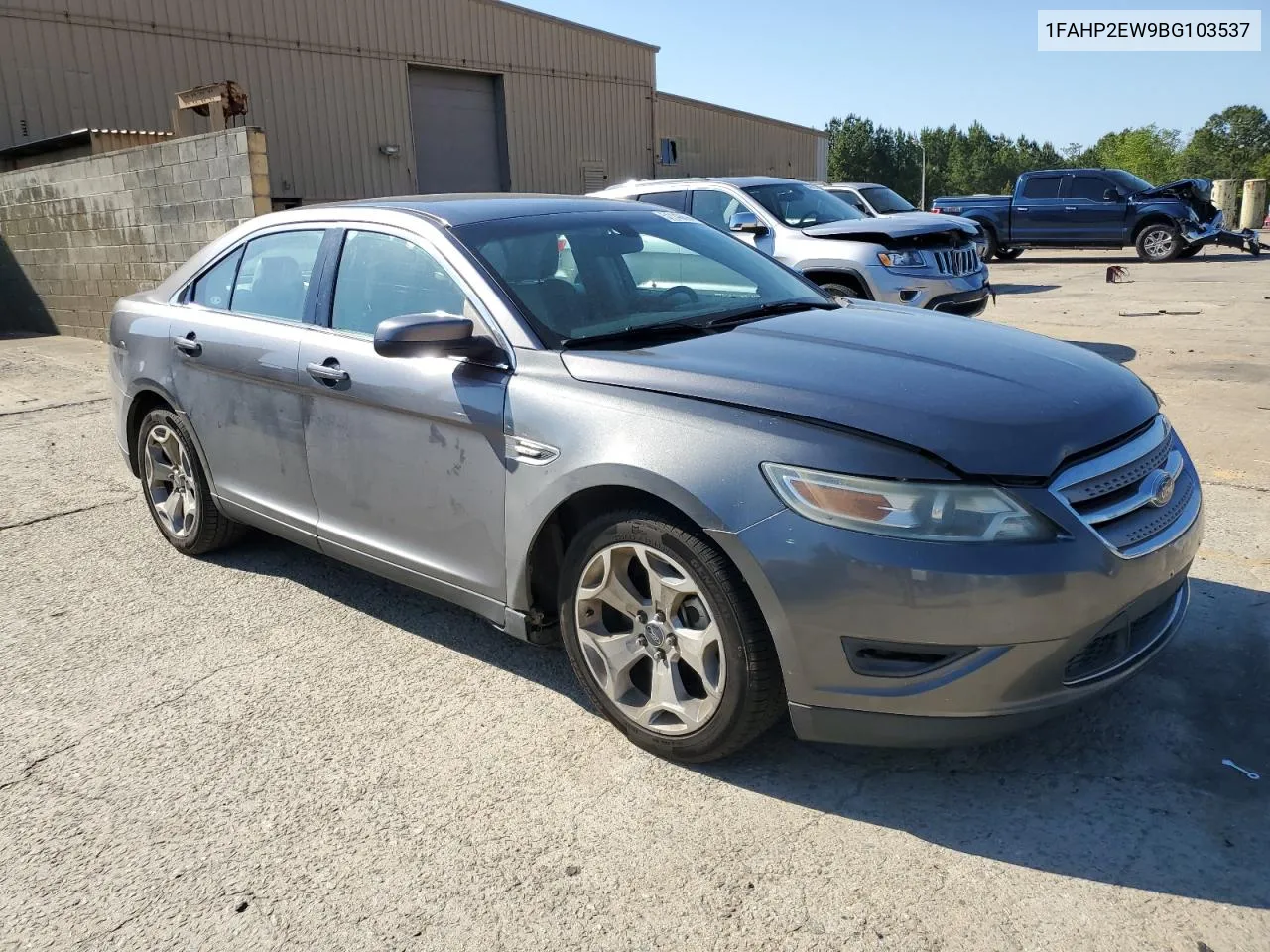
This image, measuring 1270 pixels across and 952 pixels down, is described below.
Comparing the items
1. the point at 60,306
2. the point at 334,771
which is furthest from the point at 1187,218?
the point at 334,771

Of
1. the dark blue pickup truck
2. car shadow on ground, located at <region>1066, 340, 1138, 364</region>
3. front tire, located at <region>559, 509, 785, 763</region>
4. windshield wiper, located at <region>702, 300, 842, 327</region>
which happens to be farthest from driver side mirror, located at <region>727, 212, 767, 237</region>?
the dark blue pickup truck

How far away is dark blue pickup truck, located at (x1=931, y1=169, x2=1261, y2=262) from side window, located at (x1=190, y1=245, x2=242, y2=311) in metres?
19.1

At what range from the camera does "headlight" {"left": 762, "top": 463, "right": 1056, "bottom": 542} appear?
2.44 metres

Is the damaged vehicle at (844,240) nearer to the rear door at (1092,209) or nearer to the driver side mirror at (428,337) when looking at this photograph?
the driver side mirror at (428,337)

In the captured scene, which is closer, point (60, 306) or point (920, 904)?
point (920, 904)

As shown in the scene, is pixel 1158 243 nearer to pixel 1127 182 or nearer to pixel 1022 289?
pixel 1127 182

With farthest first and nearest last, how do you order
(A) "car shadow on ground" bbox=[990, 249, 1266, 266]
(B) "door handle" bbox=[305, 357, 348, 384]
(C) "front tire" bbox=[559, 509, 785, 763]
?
1. (A) "car shadow on ground" bbox=[990, 249, 1266, 266]
2. (B) "door handle" bbox=[305, 357, 348, 384]
3. (C) "front tire" bbox=[559, 509, 785, 763]

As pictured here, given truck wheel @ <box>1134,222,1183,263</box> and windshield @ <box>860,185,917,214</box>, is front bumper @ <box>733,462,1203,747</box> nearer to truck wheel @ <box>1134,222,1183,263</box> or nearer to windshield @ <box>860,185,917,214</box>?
windshield @ <box>860,185,917,214</box>

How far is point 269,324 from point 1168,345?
871 cm

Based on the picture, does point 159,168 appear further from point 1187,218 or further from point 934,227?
point 1187,218

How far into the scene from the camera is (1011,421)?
2.61 meters

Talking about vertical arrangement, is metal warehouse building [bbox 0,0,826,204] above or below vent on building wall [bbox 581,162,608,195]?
above

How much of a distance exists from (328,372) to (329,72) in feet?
62.6

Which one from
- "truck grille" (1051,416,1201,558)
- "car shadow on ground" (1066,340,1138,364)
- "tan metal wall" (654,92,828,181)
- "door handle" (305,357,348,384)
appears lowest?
"car shadow on ground" (1066,340,1138,364)
